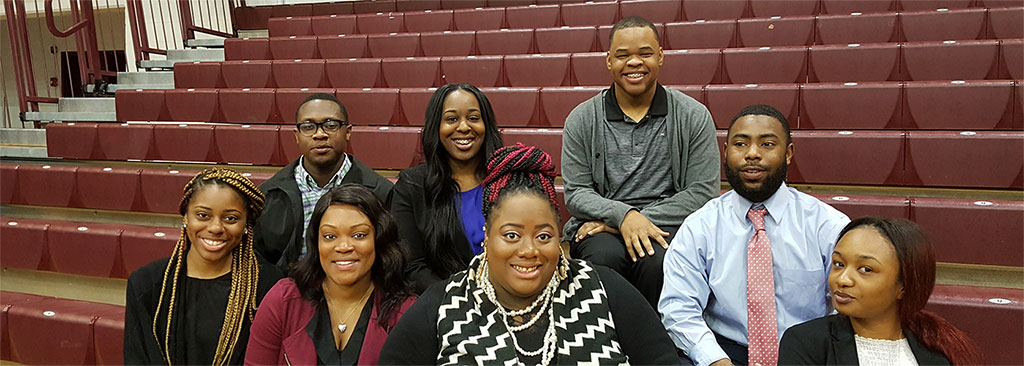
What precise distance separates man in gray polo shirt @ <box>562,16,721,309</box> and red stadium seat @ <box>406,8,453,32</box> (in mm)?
2610

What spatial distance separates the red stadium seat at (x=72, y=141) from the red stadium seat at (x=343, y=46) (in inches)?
50.1

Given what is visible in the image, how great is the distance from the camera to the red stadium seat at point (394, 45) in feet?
12.0

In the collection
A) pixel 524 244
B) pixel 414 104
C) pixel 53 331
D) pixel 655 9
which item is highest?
pixel 655 9

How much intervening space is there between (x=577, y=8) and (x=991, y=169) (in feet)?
7.83

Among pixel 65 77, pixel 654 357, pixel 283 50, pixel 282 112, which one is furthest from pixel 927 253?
pixel 65 77

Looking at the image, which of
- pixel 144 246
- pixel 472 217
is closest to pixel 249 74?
pixel 144 246

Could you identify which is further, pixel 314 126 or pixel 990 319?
pixel 314 126

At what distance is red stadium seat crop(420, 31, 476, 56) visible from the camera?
3.55m

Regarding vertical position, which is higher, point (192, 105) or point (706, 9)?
point (706, 9)

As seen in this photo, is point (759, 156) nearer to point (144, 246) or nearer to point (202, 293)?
point (202, 293)

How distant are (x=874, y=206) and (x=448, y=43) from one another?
2431mm

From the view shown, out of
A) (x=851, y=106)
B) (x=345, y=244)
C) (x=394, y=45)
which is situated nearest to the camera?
(x=345, y=244)

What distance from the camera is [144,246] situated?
223 cm

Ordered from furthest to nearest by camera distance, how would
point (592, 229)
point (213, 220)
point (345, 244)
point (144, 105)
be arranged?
point (144, 105) → point (592, 229) → point (213, 220) → point (345, 244)
